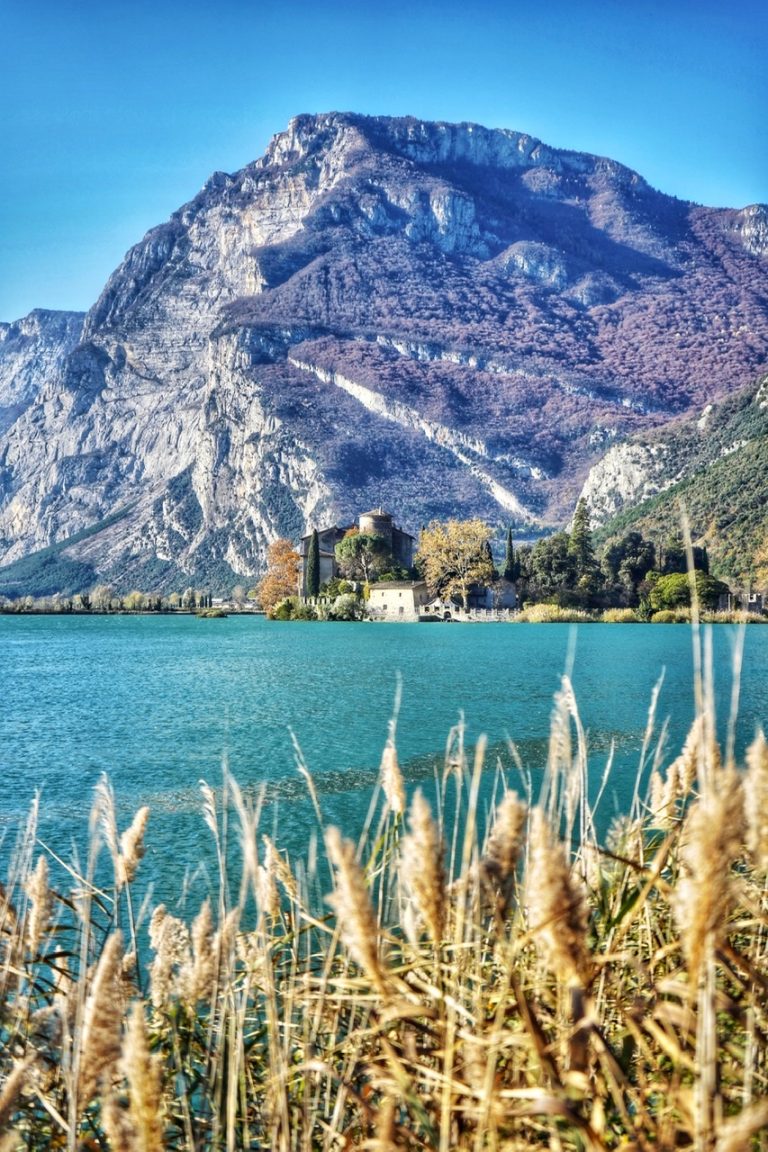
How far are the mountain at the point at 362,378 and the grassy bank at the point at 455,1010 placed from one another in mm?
119061

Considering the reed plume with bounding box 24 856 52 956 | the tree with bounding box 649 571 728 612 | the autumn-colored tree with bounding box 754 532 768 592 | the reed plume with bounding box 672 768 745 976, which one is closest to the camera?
the reed plume with bounding box 672 768 745 976

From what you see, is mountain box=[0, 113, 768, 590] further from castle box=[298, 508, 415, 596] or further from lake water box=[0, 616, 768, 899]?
lake water box=[0, 616, 768, 899]

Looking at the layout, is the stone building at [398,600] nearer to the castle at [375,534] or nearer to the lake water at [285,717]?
the castle at [375,534]

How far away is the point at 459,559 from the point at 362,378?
285ft

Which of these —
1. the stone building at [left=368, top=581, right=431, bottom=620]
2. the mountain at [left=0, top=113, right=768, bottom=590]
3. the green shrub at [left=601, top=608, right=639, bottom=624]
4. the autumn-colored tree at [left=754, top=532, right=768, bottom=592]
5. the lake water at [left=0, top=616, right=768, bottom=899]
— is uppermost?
the mountain at [left=0, top=113, right=768, bottom=590]

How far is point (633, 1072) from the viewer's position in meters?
2.31

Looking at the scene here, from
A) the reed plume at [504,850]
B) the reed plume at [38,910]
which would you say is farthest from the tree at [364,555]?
the reed plume at [504,850]

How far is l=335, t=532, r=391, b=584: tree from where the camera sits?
236 ft

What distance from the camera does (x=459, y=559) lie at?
66.7 m

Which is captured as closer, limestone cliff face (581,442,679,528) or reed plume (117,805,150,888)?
reed plume (117,805,150,888)

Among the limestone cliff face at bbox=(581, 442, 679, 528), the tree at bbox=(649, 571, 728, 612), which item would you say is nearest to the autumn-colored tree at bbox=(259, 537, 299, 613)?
the tree at bbox=(649, 571, 728, 612)

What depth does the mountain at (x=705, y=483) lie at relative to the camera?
6938 cm

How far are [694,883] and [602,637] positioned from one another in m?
45.3

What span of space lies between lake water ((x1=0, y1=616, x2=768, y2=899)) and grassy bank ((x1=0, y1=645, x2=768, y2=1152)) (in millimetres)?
447
